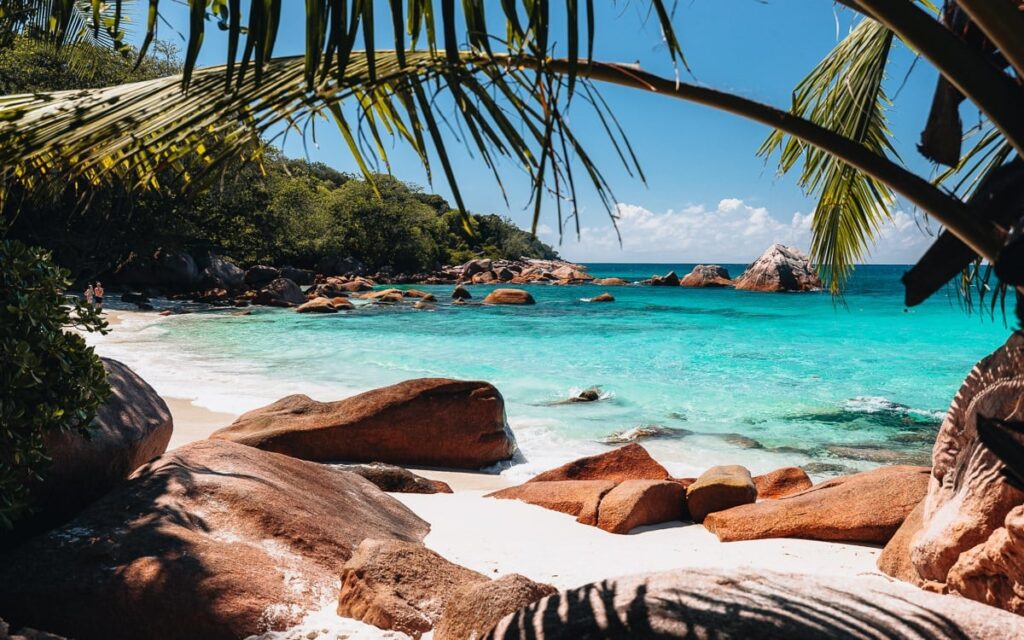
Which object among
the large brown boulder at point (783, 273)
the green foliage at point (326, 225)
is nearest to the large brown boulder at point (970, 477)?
the green foliage at point (326, 225)

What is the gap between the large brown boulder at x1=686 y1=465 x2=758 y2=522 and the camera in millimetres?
5500

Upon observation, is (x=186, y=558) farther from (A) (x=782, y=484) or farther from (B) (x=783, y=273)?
(B) (x=783, y=273)

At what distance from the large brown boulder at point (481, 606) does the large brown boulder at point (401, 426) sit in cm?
498

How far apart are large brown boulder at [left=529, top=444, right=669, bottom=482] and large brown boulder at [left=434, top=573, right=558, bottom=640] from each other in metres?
4.01

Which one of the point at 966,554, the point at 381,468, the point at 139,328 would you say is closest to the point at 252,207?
the point at 139,328

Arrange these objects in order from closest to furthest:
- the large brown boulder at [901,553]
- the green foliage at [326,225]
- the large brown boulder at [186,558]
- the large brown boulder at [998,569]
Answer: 1. the large brown boulder at [998,569]
2. the large brown boulder at [186,558]
3. the large brown boulder at [901,553]
4. the green foliage at [326,225]

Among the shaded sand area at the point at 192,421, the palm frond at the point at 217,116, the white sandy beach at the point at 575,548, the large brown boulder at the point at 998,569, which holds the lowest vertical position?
the shaded sand area at the point at 192,421

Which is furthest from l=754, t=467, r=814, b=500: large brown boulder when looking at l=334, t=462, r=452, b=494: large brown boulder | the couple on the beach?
the couple on the beach

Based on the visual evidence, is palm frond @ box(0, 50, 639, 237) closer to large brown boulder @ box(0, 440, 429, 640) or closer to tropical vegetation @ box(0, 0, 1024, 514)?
tropical vegetation @ box(0, 0, 1024, 514)

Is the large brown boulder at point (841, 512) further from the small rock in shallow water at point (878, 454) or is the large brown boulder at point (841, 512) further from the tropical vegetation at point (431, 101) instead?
the small rock in shallow water at point (878, 454)

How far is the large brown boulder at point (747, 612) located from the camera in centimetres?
175

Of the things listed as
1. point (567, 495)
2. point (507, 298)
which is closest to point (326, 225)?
point (507, 298)

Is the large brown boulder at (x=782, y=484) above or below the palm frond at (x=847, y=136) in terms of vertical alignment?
below

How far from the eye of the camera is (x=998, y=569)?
2580 mm
